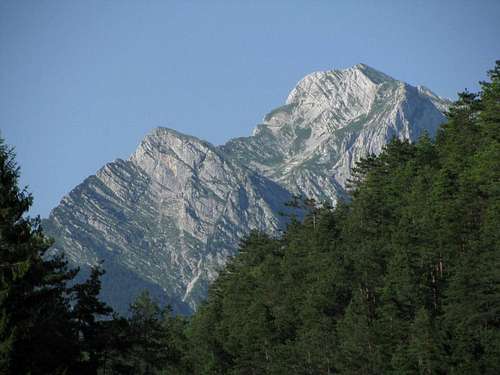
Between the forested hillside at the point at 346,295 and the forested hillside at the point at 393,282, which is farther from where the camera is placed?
the forested hillside at the point at 393,282

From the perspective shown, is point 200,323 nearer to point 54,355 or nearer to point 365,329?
point 365,329

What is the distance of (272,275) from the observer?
105 metres

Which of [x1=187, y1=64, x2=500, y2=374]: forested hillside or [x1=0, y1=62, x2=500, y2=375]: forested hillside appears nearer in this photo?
[x1=0, y1=62, x2=500, y2=375]: forested hillside

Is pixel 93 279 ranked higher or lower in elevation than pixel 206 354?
lower

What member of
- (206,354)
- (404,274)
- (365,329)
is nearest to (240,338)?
(206,354)

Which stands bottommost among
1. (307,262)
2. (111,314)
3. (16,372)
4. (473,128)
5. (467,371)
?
(16,372)

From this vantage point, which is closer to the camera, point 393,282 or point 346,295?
point 393,282

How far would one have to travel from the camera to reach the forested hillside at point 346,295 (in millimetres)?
41250

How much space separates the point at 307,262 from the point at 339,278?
13.3 metres

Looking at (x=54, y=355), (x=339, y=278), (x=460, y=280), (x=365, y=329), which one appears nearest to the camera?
(x=54, y=355)

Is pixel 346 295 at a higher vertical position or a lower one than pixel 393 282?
higher

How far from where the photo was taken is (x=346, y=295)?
3430 inches

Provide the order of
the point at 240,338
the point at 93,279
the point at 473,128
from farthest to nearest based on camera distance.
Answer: the point at 240,338, the point at 473,128, the point at 93,279

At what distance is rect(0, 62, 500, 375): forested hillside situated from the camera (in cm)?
4125
